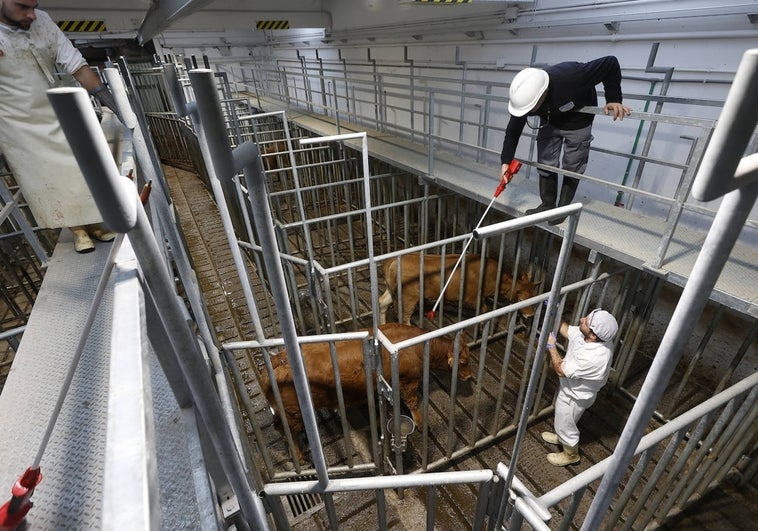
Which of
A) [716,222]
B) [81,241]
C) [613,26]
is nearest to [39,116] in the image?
Answer: [81,241]

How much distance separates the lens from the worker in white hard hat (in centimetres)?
296

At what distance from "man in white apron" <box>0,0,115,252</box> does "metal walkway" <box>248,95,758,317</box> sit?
3.50m

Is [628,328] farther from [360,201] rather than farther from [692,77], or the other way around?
[360,201]

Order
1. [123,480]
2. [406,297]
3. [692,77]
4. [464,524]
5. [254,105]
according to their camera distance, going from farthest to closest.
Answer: [254,105] → [406,297] → [692,77] → [464,524] → [123,480]

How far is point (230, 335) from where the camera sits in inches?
157

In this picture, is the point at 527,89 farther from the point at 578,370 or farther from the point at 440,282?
the point at 578,370

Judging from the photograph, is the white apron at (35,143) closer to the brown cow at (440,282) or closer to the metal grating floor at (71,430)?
the metal grating floor at (71,430)

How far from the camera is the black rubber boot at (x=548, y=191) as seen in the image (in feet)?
11.4

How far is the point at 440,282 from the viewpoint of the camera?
426cm

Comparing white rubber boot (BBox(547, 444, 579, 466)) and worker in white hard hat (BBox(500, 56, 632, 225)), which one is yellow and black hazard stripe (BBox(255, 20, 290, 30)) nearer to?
worker in white hard hat (BBox(500, 56, 632, 225))

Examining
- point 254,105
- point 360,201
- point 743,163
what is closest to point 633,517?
point 743,163

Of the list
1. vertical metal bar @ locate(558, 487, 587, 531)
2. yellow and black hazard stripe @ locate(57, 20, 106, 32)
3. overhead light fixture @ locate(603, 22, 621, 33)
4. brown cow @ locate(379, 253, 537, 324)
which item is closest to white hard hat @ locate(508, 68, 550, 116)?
overhead light fixture @ locate(603, 22, 621, 33)

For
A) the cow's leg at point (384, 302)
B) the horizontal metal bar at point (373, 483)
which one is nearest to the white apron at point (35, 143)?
the horizontal metal bar at point (373, 483)

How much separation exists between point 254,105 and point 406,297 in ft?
33.9
